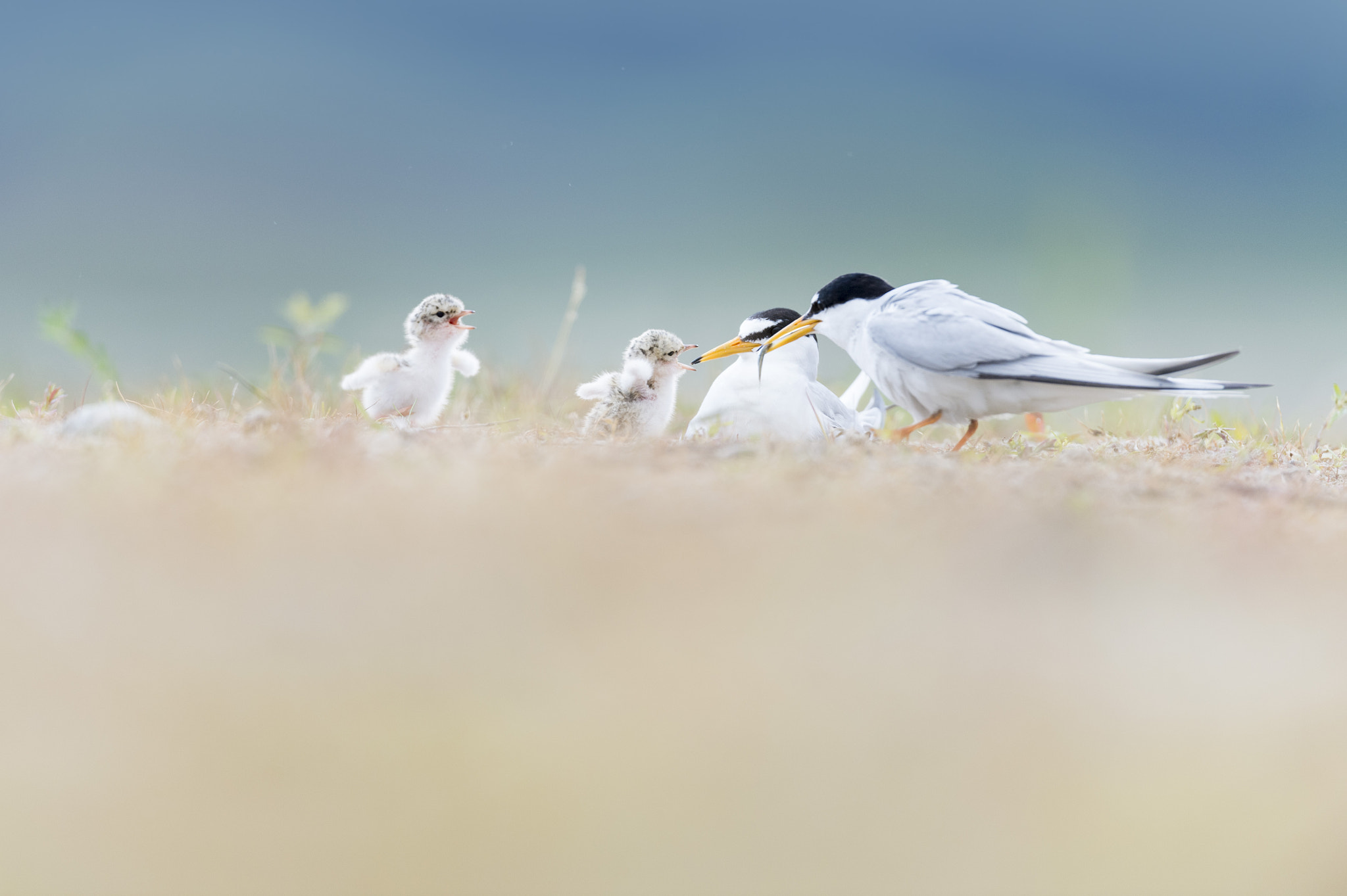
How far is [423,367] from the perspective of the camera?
5.16 m

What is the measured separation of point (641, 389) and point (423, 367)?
111 centimetres

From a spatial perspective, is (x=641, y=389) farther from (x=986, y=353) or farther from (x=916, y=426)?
(x=986, y=353)

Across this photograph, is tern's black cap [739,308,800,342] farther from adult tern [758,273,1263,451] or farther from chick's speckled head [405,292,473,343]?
chick's speckled head [405,292,473,343]

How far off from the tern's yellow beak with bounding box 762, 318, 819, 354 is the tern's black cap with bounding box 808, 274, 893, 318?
112 millimetres

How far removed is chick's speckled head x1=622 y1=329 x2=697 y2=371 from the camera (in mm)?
5387

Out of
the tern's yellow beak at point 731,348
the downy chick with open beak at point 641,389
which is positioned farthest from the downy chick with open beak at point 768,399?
the downy chick with open beak at point 641,389

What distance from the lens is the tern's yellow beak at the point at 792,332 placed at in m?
5.15

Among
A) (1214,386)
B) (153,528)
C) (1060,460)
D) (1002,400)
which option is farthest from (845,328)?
(153,528)

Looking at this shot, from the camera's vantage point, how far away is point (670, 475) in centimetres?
295

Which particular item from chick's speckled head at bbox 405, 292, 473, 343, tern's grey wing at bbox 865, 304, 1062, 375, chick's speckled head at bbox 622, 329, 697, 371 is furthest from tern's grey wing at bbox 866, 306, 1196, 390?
chick's speckled head at bbox 405, 292, 473, 343

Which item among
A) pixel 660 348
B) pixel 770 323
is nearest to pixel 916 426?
pixel 770 323

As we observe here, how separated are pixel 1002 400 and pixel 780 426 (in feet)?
3.29

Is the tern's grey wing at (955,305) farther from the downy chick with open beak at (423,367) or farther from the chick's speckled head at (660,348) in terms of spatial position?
the downy chick with open beak at (423,367)

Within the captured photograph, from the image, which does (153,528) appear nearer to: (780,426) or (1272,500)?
(780,426)
